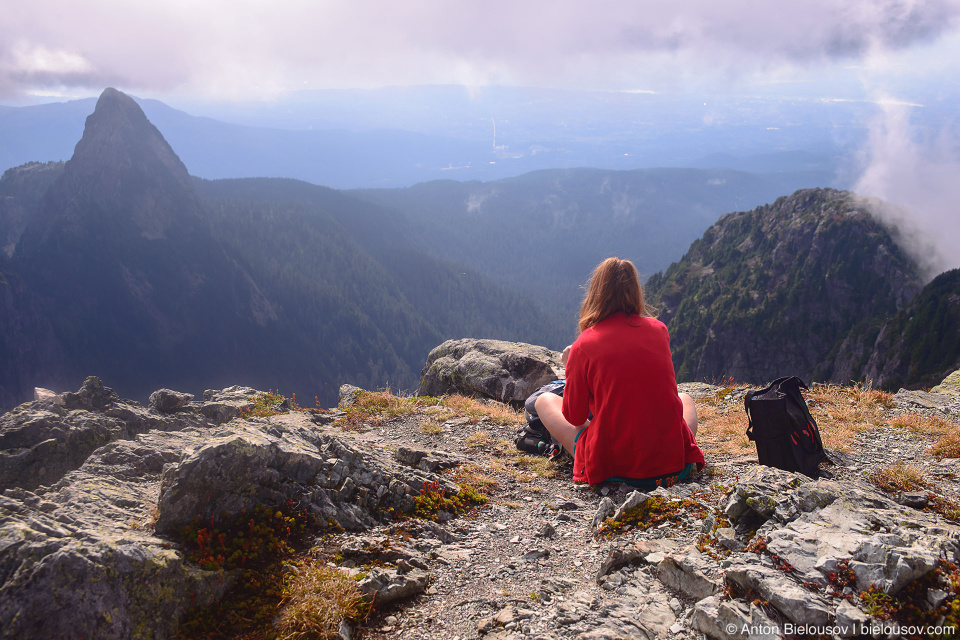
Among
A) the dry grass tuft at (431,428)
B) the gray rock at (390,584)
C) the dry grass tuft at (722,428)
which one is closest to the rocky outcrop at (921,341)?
the dry grass tuft at (722,428)

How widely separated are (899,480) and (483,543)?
585cm

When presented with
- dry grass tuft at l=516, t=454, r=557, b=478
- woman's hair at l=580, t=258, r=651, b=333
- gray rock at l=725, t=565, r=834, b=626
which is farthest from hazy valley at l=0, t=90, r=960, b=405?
gray rock at l=725, t=565, r=834, b=626

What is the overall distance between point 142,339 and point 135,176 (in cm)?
6817

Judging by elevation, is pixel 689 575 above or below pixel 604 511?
above

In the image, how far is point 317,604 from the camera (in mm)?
4320

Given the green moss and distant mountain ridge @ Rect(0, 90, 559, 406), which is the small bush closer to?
the green moss

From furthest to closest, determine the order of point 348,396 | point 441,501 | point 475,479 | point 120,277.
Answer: point 120,277 → point 348,396 → point 475,479 → point 441,501

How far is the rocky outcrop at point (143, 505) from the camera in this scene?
3.99 meters

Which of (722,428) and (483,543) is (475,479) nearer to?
(483,543)

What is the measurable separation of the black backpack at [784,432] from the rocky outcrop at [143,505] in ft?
15.7

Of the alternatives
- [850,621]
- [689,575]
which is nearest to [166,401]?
[689,575]

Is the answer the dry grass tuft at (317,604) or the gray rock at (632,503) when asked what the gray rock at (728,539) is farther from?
the dry grass tuft at (317,604)

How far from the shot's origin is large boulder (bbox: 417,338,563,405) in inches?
613

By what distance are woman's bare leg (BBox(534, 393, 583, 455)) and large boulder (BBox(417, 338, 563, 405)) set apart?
697 cm
